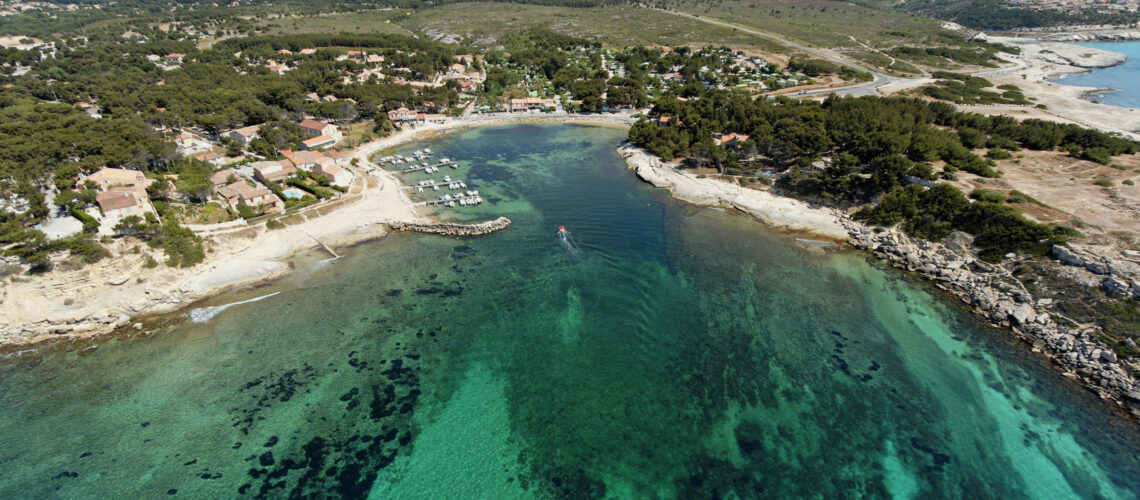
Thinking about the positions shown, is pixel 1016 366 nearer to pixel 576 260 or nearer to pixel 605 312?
pixel 605 312

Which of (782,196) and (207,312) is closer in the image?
(207,312)

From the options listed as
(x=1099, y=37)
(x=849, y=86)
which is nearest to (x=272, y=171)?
(x=849, y=86)

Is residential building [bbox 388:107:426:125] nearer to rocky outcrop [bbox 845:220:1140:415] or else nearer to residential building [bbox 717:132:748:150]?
residential building [bbox 717:132:748:150]

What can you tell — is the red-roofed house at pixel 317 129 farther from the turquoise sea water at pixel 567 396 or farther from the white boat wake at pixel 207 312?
the white boat wake at pixel 207 312

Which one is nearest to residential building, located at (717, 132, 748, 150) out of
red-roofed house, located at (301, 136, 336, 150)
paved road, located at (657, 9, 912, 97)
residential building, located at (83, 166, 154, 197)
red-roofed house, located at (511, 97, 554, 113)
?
paved road, located at (657, 9, 912, 97)

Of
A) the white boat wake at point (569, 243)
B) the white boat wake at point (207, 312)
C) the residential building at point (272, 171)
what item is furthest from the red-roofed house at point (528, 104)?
the white boat wake at point (207, 312)

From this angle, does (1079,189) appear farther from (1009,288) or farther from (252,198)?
(252,198)

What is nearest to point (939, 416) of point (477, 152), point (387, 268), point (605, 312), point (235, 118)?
point (605, 312)

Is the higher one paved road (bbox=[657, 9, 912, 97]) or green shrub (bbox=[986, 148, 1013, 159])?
paved road (bbox=[657, 9, 912, 97])
